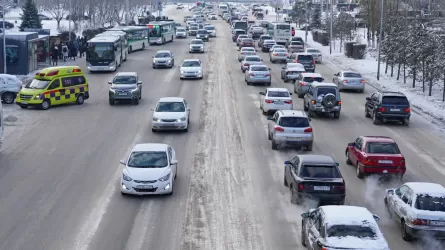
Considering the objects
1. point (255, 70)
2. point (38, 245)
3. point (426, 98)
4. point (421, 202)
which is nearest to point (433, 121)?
point (426, 98)

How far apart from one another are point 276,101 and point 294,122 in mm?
7121

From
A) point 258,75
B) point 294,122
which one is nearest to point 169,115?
point 294,122

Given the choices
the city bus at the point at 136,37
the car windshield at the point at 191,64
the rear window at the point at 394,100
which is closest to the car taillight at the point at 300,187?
the rear window at the point at 394,100

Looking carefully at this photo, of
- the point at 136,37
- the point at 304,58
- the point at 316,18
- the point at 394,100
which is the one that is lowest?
the point at 394,100

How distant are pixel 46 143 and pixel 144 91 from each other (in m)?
15.8

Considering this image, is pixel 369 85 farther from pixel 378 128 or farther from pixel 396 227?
pixel 396 227

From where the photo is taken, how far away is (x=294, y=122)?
2777 cm

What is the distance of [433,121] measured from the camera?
36.4 meters

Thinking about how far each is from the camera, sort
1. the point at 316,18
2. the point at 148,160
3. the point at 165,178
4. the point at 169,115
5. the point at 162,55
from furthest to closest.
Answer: the point at 316,18
the point at 162,55
the point at 169,115
the point at 148,160
the point at 165,178

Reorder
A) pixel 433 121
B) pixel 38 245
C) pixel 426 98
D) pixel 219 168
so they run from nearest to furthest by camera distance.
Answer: pixel 38 245
pixel 219 168
pixel 433 121
pixel 426 98

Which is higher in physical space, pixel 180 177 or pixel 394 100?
pixel 394 100

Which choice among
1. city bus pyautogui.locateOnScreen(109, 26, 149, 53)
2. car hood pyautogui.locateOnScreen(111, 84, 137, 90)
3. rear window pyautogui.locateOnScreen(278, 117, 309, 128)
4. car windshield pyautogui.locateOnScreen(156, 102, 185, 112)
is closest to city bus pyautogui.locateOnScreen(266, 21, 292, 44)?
city bus pyautogui.locateOnScreen(109, 26, 149, 53)

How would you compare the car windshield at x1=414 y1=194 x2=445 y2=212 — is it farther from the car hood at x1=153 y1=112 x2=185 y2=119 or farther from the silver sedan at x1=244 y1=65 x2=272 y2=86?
the silver sedan at x1=244 y1=65 x2=272 y2=86

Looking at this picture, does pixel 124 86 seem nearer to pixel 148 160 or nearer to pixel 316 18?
pixel 148 160
